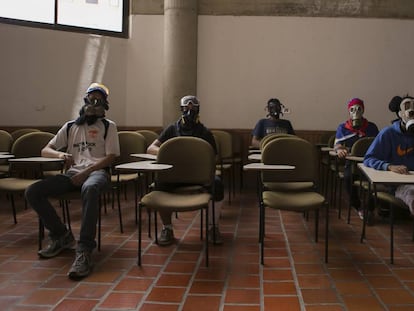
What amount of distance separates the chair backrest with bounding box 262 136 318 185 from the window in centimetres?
408

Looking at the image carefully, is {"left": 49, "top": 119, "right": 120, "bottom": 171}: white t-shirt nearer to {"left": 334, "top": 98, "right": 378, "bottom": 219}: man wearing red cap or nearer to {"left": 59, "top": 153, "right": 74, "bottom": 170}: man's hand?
{"left": 59, "top": 153, "right": 74, "bottom": 170}: man's hand

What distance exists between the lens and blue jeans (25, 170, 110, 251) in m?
Result: 2.92

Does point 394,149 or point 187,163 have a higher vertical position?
point 394,149

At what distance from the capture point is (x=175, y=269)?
2918 mm

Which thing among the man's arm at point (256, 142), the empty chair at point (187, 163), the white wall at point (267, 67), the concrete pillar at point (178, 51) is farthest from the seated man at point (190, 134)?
the white wall at point (267, 67)

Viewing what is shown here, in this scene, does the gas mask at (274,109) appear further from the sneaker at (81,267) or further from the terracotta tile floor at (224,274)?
the sneaker at (81,267)

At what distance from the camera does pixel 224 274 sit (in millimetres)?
2836

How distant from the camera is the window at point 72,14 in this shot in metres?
5.86

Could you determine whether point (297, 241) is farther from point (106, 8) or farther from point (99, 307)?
point (106, 8)

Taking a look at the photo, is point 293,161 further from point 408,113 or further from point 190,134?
point 408,113

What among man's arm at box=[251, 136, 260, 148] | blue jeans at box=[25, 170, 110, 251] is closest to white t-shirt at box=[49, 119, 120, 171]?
blue jeans at box=[25, 170, 110, 251]

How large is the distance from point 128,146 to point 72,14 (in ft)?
9.80

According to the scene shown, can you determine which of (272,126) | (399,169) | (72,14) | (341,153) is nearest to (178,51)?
(72,14)

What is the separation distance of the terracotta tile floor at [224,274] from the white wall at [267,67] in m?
2.91
